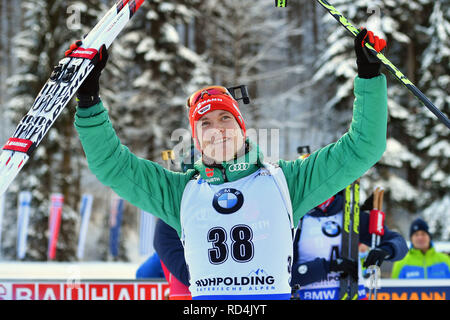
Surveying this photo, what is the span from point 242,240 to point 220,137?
50 cm

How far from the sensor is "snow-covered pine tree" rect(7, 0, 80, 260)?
18234mm

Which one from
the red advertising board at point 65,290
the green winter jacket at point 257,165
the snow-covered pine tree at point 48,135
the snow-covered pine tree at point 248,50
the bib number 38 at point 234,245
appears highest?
the snow-covered pine tree at point 248,50

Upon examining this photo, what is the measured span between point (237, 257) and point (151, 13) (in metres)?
19.1

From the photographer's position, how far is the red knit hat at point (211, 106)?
8.77 ft

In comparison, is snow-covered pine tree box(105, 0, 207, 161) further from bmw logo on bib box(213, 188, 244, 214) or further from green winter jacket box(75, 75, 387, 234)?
bmw logo on bib box(213, 188, 244, 214)

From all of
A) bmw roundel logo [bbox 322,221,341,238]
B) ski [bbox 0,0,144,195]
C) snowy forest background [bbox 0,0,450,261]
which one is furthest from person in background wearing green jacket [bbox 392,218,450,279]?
snowy forest background [bbox 0,0,450,261]

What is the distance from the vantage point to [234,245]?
2375 mm

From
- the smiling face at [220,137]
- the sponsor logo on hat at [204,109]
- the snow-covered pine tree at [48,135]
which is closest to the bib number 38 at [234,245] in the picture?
the smiling face at [220,137]

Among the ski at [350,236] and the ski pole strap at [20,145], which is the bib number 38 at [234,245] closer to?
the ski pole strap at [20,145]

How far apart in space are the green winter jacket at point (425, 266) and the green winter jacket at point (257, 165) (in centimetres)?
555

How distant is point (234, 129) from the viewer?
2.57 meters

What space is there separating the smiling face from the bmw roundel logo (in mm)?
1861
